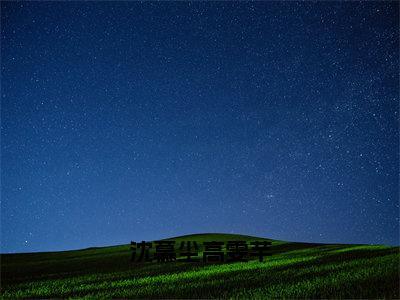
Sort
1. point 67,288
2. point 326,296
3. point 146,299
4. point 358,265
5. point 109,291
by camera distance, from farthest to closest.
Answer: point 358,265, point 67,288, point 109,291, point 146,299, point 326,296

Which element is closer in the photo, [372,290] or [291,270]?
[372,290]

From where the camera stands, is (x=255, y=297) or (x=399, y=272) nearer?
(x=255, y=297)

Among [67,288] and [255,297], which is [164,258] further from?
[255,297]

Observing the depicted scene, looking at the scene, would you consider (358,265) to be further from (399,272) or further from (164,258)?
(164,258)

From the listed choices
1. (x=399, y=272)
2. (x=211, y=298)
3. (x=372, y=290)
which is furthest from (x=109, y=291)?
(x=399, y=272)

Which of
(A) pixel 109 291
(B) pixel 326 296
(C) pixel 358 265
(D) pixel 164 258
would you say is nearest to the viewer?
(B) pixel 326 296

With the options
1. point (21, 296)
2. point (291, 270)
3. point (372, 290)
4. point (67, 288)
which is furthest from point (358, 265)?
point (21, 296)

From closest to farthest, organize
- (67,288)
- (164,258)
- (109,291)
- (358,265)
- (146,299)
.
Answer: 1. (146,299)
2. (109,291)
3. (67,288)
4. (358,265)
5. (164,258)

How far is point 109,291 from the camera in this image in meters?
Result: 17.3

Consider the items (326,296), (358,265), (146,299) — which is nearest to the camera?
(326,296)

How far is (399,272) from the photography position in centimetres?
1742

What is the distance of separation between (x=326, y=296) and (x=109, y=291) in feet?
26.1

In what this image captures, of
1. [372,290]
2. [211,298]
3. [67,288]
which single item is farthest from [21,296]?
[372,290]

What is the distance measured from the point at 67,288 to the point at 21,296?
2.37 metres
